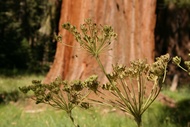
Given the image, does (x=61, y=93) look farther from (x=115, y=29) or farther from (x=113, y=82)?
(x=115, y=29)

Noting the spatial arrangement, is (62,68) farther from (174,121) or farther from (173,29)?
(173,29)

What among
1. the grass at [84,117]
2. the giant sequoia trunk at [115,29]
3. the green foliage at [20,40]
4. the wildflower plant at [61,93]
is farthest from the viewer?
the green foliage at [20,40]

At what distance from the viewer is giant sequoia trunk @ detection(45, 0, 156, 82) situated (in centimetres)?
723

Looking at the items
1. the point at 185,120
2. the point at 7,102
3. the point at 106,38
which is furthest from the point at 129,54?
the point at 106,38

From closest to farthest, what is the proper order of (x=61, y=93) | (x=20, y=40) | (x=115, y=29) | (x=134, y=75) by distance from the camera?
(x=134, y=75) → (x=61, y=93) → (x=115, y=29) → (x=20, y=40)

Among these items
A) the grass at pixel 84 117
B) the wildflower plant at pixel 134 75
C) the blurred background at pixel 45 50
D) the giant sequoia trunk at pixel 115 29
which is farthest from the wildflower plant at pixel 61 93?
the giant sequoia trunk at pixel 115 29

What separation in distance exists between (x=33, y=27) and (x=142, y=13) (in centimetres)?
2415

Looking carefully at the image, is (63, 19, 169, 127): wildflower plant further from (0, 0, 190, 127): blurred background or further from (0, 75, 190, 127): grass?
(0, 75, 190, 127): grass

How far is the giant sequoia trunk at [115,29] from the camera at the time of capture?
7230mm

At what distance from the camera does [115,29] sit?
7246mm

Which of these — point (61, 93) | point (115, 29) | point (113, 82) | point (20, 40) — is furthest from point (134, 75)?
point (20, 40)

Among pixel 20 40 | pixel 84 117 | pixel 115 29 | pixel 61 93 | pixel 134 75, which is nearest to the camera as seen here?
pixel 134 75

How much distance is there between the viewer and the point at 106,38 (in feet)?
6.39

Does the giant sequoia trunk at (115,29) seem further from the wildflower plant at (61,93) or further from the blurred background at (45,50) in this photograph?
the wildflower plant at (61,93)
